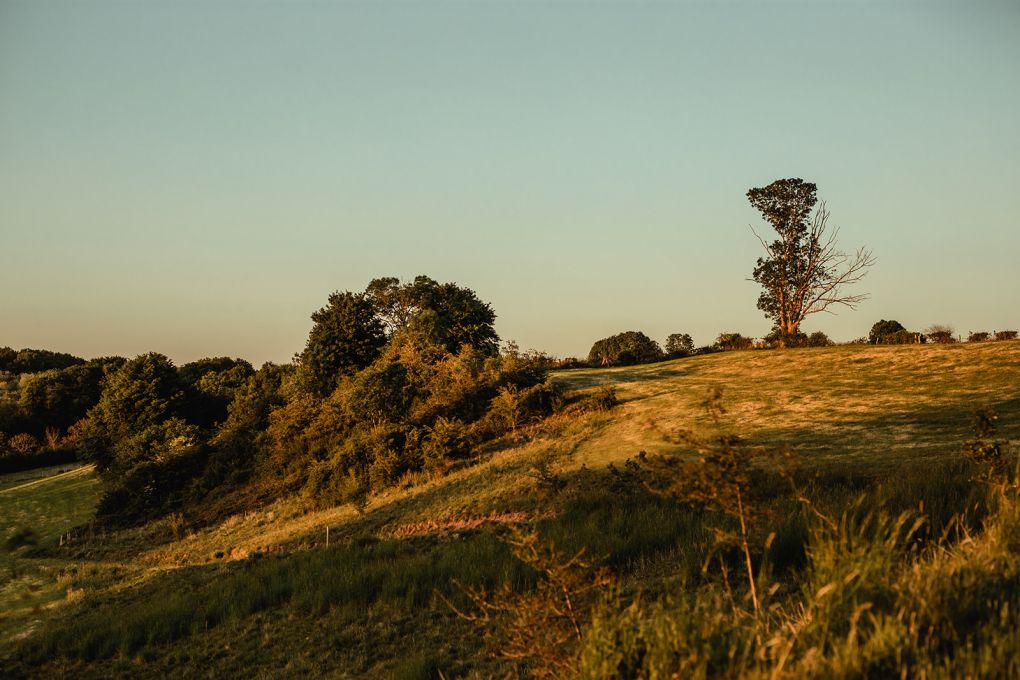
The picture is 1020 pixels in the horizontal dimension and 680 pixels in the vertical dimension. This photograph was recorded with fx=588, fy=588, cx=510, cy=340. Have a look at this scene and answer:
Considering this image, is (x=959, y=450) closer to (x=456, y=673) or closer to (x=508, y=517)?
(x=508, y=517)

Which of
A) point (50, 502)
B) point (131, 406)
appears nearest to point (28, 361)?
point (131, 406)

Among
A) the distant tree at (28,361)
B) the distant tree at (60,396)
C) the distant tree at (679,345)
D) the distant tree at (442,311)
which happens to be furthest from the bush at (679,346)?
the distant tree at (28,361)

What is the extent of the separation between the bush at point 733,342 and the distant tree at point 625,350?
17.7ft

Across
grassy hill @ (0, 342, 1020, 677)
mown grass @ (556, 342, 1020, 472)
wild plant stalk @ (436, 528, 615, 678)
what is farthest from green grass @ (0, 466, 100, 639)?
mown grass @ (556, 342, 1020, 472)

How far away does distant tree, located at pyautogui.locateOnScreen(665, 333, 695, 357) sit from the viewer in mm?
52728

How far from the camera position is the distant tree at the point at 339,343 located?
46.0 meters

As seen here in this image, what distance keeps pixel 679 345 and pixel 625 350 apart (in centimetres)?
547

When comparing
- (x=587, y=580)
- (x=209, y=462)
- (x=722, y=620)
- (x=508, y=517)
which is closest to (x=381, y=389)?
(x=209, y=462)

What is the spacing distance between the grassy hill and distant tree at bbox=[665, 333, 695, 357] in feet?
62.8

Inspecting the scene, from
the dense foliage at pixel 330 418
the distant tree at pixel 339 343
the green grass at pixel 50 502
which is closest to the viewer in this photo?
the dense foliage at pixel 330 418

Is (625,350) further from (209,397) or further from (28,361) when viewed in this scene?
(28,361)

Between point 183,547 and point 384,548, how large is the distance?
1651 centimetres

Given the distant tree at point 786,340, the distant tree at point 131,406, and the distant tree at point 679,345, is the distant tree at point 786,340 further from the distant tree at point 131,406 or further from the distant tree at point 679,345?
the distant tree at point 131,406

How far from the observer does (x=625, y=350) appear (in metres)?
61.1
